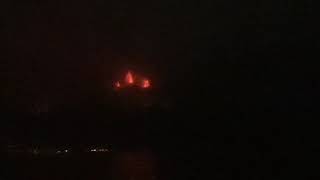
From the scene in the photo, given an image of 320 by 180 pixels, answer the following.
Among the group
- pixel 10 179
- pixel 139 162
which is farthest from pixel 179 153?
pixel 10 179

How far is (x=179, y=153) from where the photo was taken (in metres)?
16.2

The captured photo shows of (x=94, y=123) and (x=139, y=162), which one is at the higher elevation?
(x=94, y=123)

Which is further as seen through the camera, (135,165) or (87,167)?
(135,165)

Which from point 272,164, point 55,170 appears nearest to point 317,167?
point 272,164

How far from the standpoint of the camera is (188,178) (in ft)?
40.5

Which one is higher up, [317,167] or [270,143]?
[270,143]

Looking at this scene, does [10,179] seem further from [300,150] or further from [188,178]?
[300,150]

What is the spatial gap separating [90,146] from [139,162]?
3.17 m

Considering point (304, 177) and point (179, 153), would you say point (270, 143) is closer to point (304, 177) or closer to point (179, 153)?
point (179, 153)

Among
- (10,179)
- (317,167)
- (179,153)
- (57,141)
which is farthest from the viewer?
(57,141)

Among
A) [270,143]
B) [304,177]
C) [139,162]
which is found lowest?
[304,177]

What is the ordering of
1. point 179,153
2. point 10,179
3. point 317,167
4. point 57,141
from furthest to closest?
point 57,141 < point 179,153 < point 317,167 < point 10,179

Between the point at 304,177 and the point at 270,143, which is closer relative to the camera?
the point at 304,177

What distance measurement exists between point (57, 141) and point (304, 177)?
7.70 meters
